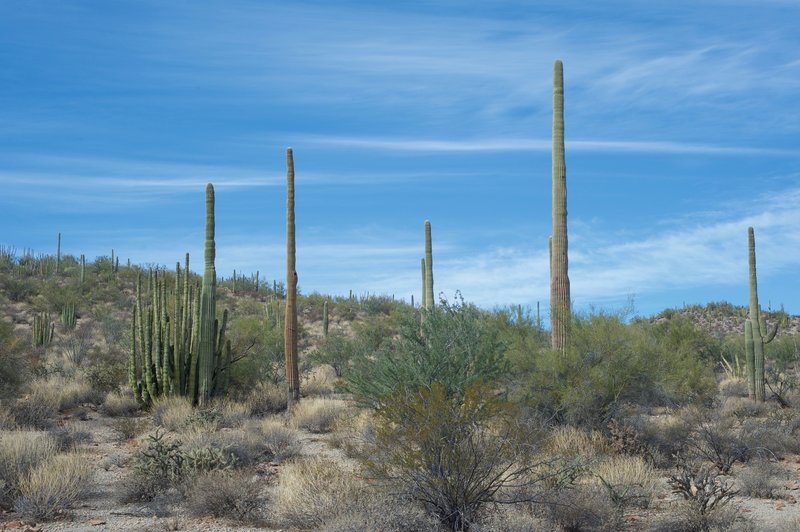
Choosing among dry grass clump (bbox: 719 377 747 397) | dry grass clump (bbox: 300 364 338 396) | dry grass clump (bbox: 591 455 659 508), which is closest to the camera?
dry grass clump (bbox: 591 455 659 508)

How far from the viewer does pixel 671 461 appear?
564 inches

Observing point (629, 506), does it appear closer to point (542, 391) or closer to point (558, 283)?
point (542, 391)

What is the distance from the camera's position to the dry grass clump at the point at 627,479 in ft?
34.9

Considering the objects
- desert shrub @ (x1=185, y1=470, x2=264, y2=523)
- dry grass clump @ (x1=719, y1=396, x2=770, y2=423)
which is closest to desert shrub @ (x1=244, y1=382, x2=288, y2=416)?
desert shrub @ (x1=185, y1=470, x2=264, y2=523)

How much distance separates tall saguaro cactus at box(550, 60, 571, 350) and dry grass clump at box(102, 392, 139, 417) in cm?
1140

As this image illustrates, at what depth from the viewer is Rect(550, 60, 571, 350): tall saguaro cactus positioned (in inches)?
653

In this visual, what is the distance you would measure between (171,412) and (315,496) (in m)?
10.2

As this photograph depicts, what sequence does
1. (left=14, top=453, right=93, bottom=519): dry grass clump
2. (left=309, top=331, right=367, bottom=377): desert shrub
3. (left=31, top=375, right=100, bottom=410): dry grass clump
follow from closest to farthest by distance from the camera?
(left=14, top=453, right=93, bottom=519): dry grass clump
(left=31, top=375, right=100, bottom=410): dry grass clump
(left=309, top=331, right=367, bottom=377): desert shrub

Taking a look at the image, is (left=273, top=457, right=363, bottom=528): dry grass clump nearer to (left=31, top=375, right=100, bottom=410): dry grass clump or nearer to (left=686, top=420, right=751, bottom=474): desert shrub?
(left=686, top=420, right=751, bottom=474): desert shrub

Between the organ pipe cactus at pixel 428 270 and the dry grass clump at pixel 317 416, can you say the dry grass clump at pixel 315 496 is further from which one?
the organ pipe cactus at pixel 428 270

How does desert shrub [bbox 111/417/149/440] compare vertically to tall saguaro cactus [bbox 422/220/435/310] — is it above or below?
below

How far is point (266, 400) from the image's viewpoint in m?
22.4

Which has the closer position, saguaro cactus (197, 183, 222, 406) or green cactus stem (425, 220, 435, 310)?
saguaro cactus (197, 183, 222, 406)

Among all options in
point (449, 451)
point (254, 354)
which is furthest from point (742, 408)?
point (449, 451)
